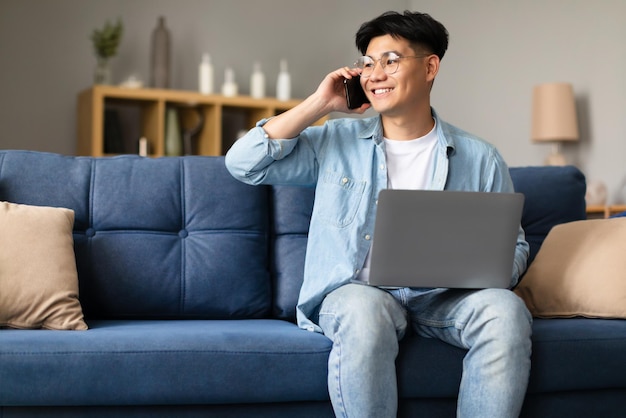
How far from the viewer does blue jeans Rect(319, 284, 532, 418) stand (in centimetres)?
183

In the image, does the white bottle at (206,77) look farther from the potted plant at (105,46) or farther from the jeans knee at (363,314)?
the jeans knee at (363,314)

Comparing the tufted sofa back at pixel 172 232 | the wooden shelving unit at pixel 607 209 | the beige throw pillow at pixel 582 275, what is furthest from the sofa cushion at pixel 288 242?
the wooden shelving unit at pixel 607 209

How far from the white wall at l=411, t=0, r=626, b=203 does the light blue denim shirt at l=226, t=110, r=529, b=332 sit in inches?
103

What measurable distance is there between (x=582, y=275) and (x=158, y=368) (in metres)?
1.12

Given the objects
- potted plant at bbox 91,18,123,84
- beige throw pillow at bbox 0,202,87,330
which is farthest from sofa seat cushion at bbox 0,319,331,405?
potted plant at bbox 91,18,123,84

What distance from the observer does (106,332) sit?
6.59ft

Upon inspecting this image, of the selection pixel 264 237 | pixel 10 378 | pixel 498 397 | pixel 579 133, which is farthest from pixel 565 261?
pixel 579 133

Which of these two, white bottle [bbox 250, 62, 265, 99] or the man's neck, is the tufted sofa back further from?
white bottle [bbox 250, 62, 265, 99]

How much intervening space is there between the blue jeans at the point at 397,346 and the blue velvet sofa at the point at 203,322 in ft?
0.26

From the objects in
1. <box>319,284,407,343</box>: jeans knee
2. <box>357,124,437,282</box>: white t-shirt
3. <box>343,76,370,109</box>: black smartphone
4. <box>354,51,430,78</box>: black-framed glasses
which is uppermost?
<box>354,51,430,78</box>: black-framed glasses

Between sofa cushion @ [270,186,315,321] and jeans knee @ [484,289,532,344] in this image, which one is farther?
sofa cushion @ [270,186,315,321]

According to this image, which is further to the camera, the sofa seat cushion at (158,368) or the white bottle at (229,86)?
the white bottle at (229,86)

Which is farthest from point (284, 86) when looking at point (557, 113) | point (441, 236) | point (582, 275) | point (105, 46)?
point (441, 236)

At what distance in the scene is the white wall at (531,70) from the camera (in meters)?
4.71
